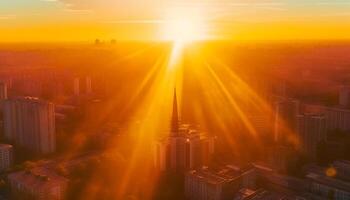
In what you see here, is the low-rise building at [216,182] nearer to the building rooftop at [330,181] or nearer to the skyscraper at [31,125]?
the building rooftop at [330,181]

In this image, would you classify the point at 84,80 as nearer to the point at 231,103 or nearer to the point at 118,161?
the point at 231,103

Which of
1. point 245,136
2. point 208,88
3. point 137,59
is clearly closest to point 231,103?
point 208,88

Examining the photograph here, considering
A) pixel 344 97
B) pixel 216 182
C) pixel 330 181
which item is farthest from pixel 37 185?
pixel 344 97

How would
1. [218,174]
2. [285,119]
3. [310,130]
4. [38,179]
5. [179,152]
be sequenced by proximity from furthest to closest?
[285,119], [310,130], [179,152], [218,174], [38,179]

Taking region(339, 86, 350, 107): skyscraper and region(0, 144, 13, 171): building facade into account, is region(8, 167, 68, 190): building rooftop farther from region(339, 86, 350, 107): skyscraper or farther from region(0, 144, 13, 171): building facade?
region(339, 86, 350, 107): skyscraper

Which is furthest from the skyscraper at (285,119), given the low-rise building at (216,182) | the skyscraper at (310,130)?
the low-rise building at (216,182)

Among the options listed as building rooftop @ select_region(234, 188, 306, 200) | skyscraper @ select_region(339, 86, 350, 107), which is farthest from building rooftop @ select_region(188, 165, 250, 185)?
skyscraper @ select_region(339, 86, 350, 107)

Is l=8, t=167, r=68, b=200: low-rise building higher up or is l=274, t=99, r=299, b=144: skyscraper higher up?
l=274, t=99, r=299, b=144: skyscraper

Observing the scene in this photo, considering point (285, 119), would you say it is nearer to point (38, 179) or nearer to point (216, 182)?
point (216, 182)
